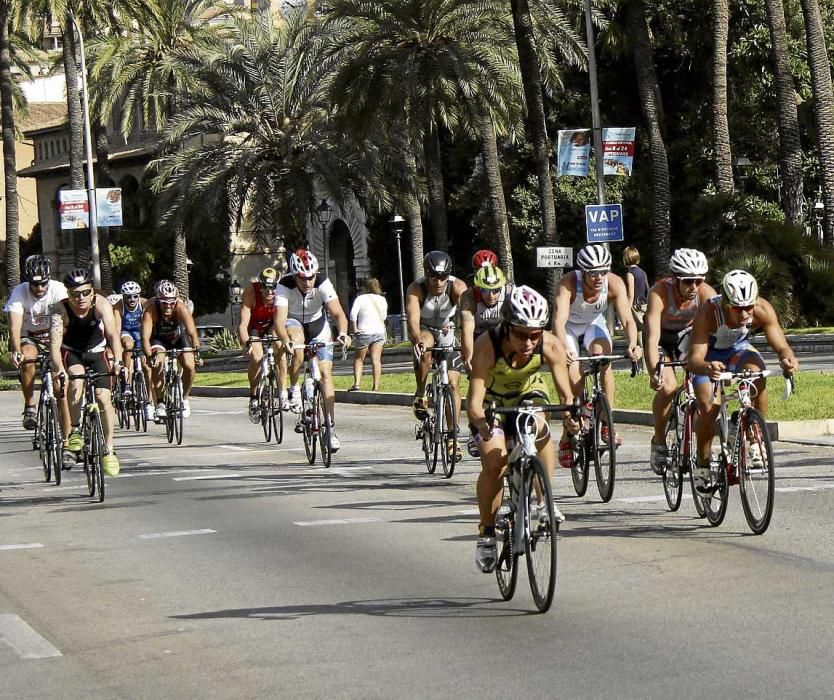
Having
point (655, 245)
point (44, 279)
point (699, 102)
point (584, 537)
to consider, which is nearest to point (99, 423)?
point (44, 279)

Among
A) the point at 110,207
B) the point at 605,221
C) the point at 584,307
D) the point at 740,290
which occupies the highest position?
the point at 110,207

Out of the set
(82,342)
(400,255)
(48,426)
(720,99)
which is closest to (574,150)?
(720,99)

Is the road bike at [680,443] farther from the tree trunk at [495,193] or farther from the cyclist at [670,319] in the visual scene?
the tree trunk at [495,193]

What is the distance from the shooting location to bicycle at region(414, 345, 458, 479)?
549 inches

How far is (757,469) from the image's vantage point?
9.52 m

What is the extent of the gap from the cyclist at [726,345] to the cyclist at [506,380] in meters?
1.74

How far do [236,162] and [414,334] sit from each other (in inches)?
1305

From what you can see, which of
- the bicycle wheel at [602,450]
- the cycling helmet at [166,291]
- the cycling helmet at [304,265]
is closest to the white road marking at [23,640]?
the bicycle wheel at [602,450]

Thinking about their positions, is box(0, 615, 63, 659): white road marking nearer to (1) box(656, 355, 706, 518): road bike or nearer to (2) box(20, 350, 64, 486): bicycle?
(1) box(656, 355, 706, 518): road bike

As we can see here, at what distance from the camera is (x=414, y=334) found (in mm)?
13812

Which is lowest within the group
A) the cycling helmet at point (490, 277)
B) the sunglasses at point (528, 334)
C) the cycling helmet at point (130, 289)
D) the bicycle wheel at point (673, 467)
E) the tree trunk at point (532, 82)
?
the bicycle wheel at point (673, 467)

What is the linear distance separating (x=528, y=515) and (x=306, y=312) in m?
7.99

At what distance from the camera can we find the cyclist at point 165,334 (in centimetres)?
1822

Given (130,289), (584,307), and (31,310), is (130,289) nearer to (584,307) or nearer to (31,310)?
(31,310)
